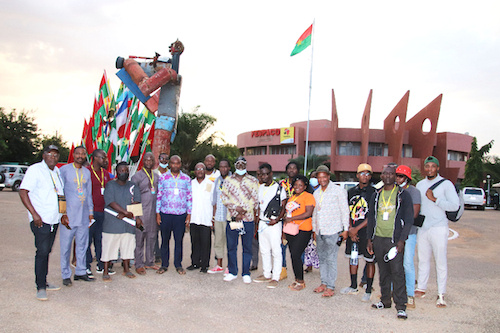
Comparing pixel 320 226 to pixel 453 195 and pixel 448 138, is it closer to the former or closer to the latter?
pixel 453 195

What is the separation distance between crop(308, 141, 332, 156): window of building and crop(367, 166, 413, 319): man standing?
3403cm

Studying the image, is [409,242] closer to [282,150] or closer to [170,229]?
[170,229]

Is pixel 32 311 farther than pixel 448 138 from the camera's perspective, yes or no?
No

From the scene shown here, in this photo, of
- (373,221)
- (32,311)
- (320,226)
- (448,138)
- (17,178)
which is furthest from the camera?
(448,138)

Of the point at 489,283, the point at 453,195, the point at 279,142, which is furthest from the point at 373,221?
the point at 279,142

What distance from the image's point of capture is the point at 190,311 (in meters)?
4.09

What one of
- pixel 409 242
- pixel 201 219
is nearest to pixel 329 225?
pixel 409 242

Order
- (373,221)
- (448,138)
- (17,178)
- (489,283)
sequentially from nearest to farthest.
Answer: (373,221)
(489,283)
(17,178)
(448,138)

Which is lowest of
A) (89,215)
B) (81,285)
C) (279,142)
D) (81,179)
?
(81,285)

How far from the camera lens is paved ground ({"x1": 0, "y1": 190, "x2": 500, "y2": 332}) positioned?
3701 mm

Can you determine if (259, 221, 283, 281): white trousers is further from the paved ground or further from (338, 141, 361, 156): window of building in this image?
(338, 141, 361, 156): window of building

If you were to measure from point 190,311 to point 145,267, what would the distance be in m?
2.05

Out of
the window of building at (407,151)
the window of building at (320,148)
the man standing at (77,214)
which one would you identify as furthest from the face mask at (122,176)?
the window of building at (407,151)

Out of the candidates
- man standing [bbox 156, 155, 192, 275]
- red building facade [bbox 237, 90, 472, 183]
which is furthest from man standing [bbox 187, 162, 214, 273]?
red building facade [bbox 237, 90, 472, 183]
